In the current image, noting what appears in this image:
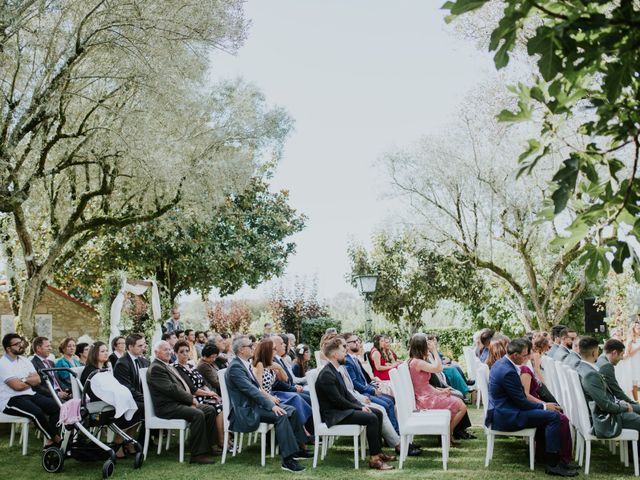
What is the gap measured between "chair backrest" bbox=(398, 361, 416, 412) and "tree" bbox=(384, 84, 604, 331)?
9096 mm

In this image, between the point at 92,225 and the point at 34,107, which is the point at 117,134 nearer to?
the point at 34,107

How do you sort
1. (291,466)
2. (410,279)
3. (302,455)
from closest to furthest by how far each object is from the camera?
(291,466)
(302,455)
(410,279)

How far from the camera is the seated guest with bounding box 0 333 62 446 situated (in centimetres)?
826

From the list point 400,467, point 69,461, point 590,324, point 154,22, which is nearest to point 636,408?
point 400,467

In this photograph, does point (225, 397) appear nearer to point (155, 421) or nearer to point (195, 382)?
point (155, 421)

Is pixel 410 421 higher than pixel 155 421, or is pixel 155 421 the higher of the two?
pixel 410 421

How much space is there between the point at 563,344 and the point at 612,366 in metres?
2.72

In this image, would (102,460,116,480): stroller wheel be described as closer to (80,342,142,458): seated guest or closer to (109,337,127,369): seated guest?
(80,342,142,458): seated guest

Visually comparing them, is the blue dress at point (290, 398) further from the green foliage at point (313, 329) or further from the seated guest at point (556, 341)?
the green foliage at point (313, 329)

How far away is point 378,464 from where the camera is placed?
24.8ft

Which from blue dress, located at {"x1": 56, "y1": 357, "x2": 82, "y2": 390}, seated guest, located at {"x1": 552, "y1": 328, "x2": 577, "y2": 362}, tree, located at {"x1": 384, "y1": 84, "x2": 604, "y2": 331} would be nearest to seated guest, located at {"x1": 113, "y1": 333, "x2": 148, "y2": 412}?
blue dress, located at {"x1": 56, "y1": 357, "x2": 82, "y2": 390}

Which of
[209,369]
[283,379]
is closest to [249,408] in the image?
[283,379]

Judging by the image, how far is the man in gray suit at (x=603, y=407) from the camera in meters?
6.85

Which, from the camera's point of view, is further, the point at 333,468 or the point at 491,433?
the point at 333,468
